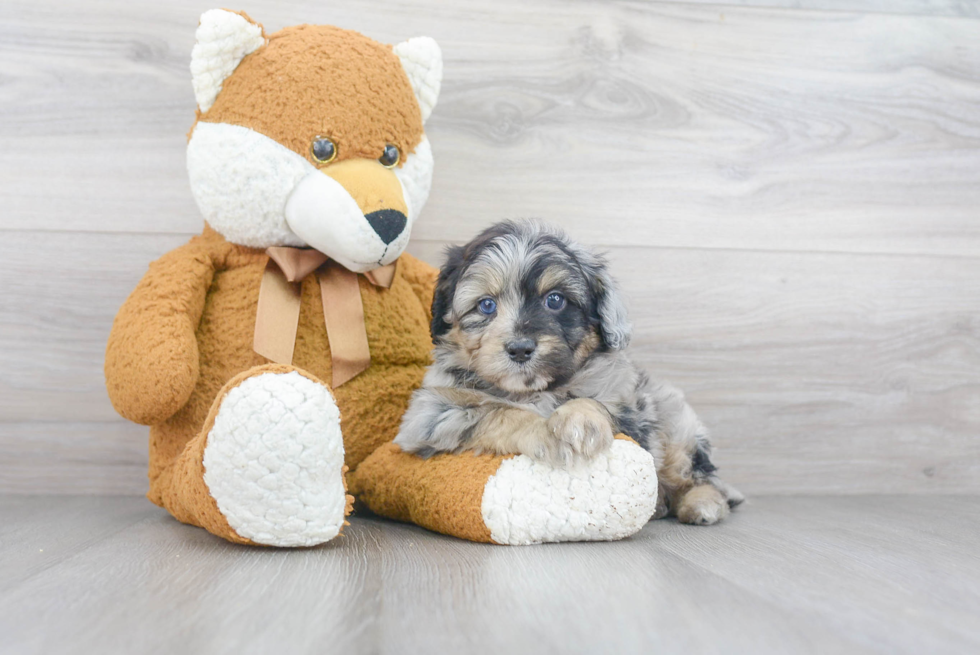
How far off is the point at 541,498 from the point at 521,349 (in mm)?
333

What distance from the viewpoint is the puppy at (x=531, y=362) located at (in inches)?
67.9

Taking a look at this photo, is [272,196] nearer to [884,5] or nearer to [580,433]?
[580,433]

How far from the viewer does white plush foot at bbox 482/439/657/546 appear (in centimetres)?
162

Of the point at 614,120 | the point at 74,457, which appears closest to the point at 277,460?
the point at 74,457

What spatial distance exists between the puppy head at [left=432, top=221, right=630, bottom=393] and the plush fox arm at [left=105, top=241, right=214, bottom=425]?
0.60 m

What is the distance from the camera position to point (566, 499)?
1.64 m

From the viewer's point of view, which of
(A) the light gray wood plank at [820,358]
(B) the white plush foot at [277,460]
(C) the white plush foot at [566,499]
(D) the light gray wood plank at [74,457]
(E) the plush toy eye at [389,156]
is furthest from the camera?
(A) the light gray wood plank at [820,358]

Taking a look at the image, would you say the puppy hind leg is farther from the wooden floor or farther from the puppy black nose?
the puppy black nose

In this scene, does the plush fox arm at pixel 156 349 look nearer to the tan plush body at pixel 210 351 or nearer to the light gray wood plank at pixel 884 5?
the tan plush body at pixel 210 351

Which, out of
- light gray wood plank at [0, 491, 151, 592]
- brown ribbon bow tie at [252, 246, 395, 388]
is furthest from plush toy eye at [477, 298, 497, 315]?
light gray wood plank at [0, 491, 151, 592]

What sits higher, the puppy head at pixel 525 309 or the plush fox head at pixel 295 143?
the plush fox head at pixel 295 143

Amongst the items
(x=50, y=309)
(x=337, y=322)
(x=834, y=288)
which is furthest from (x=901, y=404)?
(x=50, y=309)

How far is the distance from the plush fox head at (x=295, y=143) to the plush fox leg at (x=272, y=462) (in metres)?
0.48

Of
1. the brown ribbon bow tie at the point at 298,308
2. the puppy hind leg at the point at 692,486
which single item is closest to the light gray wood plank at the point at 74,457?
the brown ribbon bow tie at the point at 298,308
